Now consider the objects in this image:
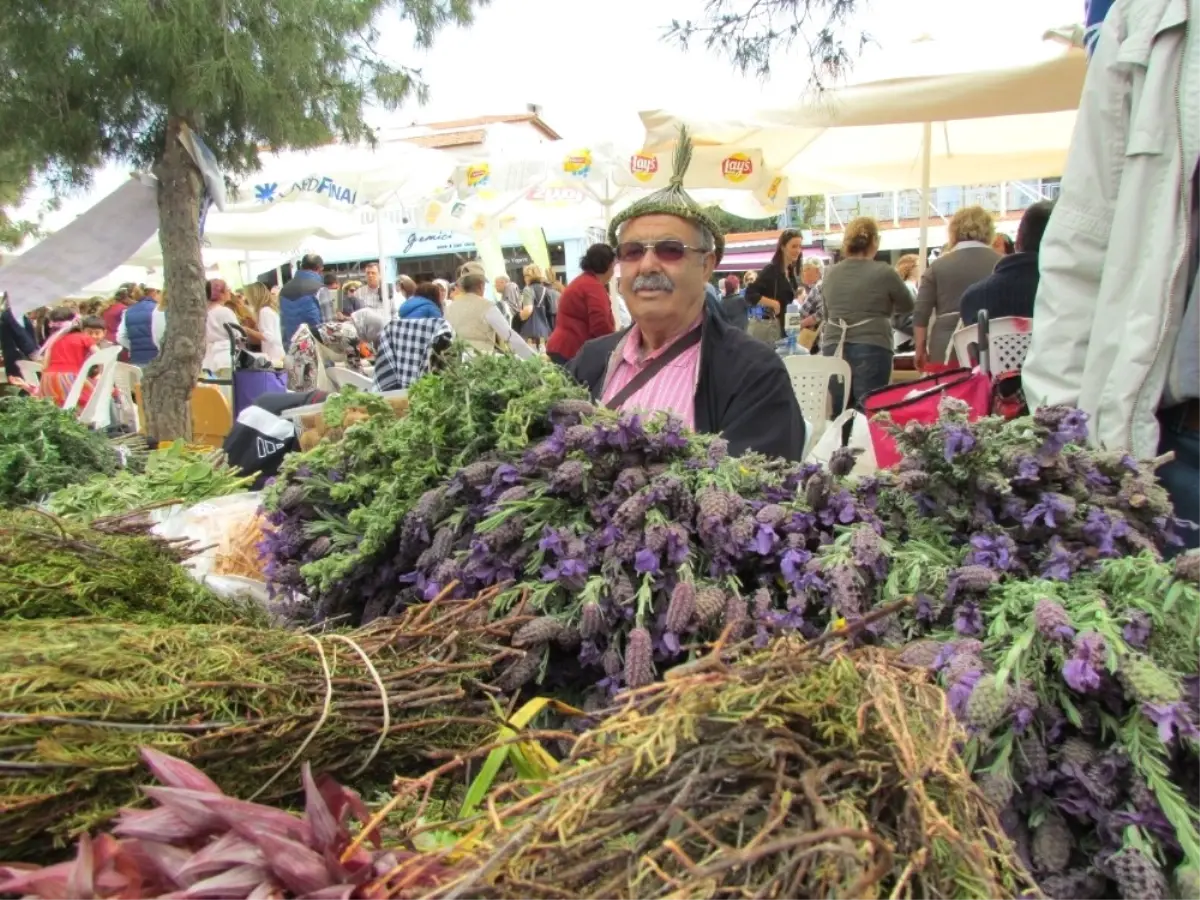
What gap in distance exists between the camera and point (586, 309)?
628 cm

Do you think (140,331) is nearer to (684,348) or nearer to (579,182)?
(579,182)

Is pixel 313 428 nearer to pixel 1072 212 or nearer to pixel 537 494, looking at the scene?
pixel 537 494

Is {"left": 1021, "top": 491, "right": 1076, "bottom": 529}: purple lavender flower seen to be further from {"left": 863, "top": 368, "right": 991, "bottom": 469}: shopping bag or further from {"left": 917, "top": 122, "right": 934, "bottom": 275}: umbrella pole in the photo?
{"left": 917, "top": 122, "right": 934, "bottom": 275}: umbrella pole

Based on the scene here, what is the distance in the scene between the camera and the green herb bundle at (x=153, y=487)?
8.67 feet

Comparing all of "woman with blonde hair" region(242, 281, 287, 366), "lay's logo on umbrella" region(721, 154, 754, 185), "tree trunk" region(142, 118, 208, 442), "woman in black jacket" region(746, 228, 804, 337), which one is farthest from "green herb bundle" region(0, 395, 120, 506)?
"woman with blonde hair" region(242, 281, 287, 366)

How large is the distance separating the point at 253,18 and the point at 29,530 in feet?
11.1

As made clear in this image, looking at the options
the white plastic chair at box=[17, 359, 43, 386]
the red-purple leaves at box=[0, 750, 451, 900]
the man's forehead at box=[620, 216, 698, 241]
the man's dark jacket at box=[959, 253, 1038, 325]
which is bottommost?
the white plastic chair at box=[17, 359, 43, 386]

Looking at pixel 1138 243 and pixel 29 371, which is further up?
pixel 1138 243

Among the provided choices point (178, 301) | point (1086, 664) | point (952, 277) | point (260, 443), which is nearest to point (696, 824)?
point (1086, 664)

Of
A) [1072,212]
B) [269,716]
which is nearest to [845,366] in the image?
[1072,212]

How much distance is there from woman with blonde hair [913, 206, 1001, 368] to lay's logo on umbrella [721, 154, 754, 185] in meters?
1.83

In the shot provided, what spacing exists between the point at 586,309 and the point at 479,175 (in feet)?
11.4

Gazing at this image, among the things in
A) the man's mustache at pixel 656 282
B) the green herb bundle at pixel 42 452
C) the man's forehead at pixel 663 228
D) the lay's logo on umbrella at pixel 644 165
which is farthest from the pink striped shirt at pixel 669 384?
the lay's logo on umbrella at pixel 644 165

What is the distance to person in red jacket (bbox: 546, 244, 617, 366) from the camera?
Result: 6.27 m
